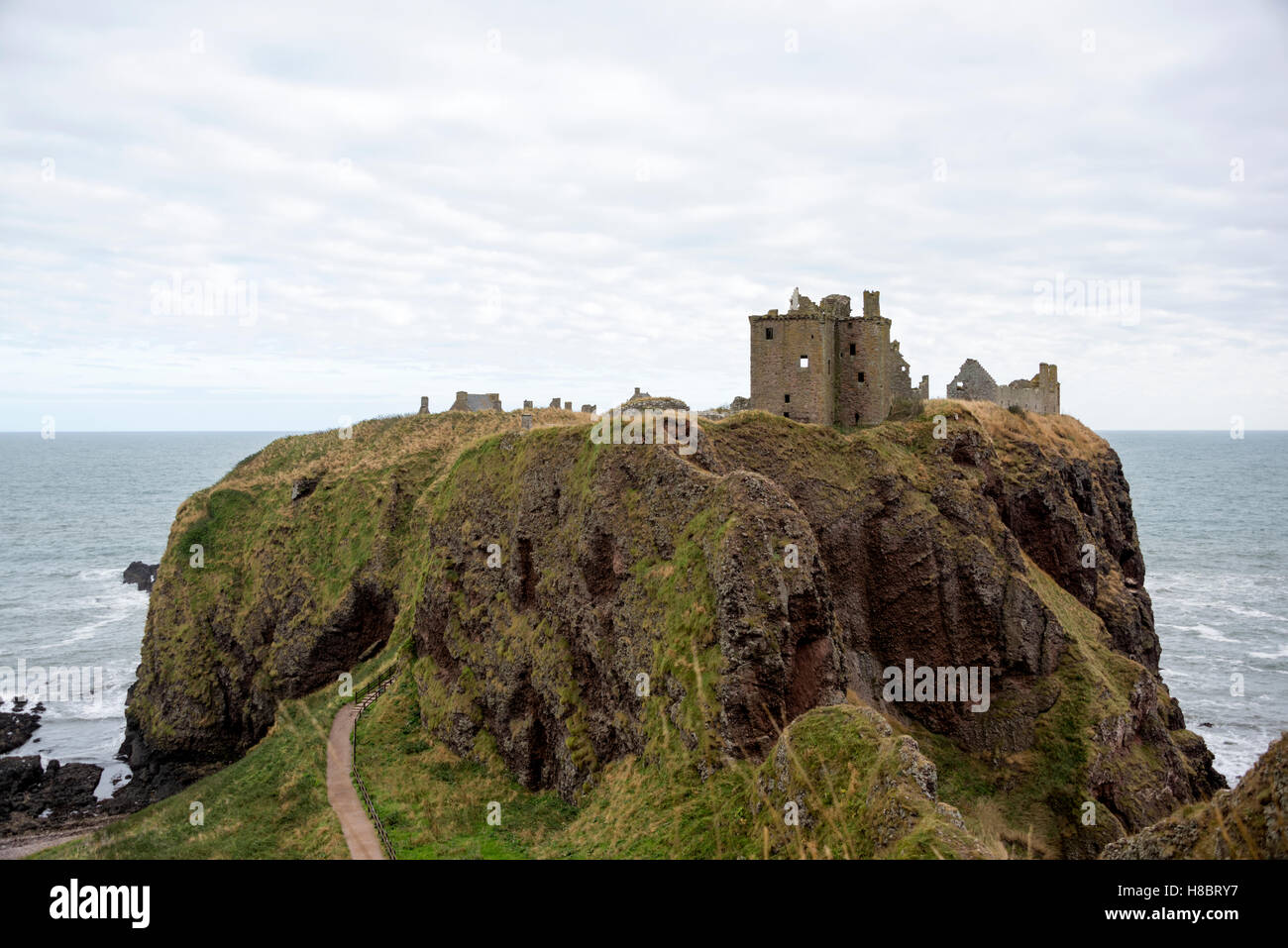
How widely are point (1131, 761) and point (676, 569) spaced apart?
2655 cm

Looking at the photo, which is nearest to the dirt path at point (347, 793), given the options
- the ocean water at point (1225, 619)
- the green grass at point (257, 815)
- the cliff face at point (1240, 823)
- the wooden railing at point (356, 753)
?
the wooden railing at point (356, 753)

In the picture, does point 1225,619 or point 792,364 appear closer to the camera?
point 792,364

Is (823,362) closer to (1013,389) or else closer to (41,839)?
(1013,389)

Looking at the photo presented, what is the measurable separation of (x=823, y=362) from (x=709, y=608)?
98.8 ft

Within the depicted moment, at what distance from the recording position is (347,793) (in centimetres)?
4028

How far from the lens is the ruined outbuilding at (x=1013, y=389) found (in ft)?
252

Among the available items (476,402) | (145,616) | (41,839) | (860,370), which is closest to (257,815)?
(41,839)

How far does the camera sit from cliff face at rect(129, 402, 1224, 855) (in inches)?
1155

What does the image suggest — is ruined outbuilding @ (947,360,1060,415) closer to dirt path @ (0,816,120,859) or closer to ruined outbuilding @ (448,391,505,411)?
ruined outbuilding @ (448,391,505,411)

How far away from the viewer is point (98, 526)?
532 ft

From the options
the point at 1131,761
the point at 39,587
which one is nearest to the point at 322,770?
the point at 1131,761

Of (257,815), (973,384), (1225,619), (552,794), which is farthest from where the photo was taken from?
(1225,619)

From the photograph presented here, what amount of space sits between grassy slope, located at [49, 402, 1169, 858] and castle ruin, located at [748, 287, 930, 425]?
434cm
